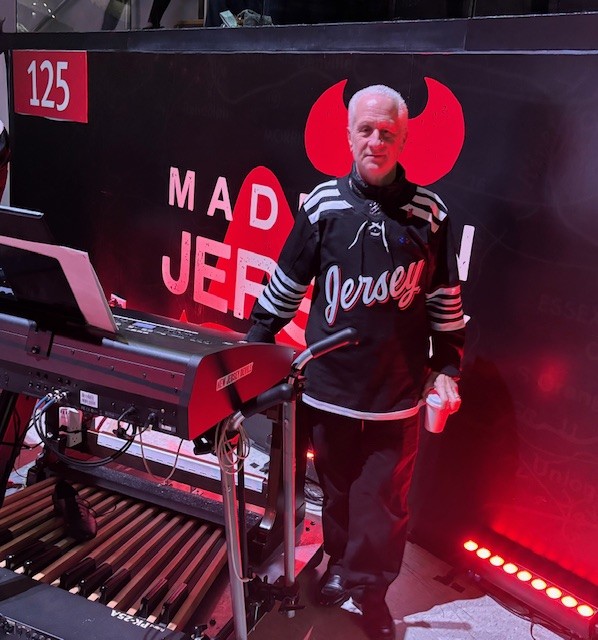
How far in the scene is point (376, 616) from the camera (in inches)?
98.9

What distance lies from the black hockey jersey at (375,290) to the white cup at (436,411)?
5 centimetres

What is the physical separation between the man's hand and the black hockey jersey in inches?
1.0

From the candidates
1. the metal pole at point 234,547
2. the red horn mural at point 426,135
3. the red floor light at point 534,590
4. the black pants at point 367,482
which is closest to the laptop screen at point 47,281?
the metal pole at point 234,547

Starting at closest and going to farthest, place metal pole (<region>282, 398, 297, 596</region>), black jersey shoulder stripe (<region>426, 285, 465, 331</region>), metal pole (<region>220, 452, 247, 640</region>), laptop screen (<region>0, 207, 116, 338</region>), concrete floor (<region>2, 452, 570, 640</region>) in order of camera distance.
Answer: laptop screen (<region>0, 207, 116, 338</region>) < metal pole (<region>220, 452, 247, 640</region>) < metal pole (<region>282, 398, 297, 596</region>) < black jersey shoulder stripe (<region>426, 285, 465, 331</region>) < concrete floor (<region>2, 452, 570, 640</region>)

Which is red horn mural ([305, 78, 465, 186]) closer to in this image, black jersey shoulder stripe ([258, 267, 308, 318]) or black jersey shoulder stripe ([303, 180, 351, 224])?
black jersey shoulder stripe ([303, 180, 351, 224])

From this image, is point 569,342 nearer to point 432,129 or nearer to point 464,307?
point 464,307

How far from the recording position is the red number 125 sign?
4.69 meters

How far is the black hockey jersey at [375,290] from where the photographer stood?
7.23 feet

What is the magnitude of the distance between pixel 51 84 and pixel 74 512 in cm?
346

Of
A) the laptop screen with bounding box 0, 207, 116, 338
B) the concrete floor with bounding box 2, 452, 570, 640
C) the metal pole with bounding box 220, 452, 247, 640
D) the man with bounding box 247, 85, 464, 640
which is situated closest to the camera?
the laptop screen with bounding box 0, 207, 116, 338

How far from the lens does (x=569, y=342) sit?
2486 millimetres

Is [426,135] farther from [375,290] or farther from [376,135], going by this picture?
[375,290]

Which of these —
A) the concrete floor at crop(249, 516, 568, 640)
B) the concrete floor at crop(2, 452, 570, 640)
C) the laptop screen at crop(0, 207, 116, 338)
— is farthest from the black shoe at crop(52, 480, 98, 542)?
the laptop screen at crop(0, 207, 116, 338)

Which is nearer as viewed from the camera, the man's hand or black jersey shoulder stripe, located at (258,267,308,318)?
the man's hand
